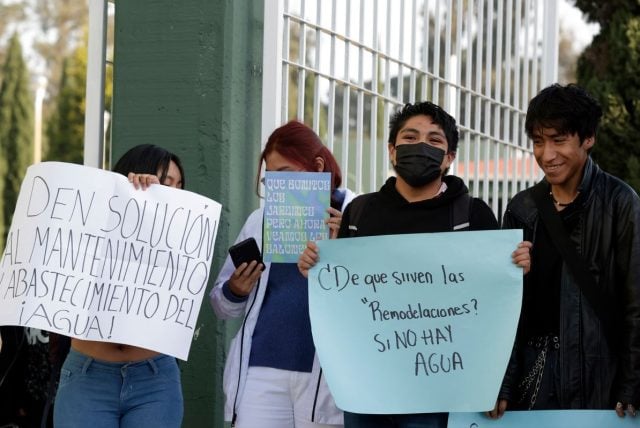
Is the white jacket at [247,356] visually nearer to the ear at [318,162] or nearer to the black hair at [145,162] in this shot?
the ear at [318,162]

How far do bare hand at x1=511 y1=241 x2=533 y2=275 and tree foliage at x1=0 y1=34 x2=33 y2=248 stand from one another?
27.8 meters

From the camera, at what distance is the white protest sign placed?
4629 mm

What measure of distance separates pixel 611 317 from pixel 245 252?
4.88 ft

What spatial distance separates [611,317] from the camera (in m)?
4.40

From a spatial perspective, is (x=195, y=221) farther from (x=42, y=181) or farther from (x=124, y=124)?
(x=124, y=124)

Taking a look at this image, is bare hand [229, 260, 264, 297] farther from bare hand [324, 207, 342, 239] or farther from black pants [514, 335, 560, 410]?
black pants [514, 335, 560, 410]

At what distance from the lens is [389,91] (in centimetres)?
717

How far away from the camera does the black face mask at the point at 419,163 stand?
4.53 metres

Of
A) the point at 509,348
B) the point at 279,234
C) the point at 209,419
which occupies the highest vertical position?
the point at 279,234

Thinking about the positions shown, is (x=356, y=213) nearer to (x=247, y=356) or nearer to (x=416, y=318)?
(x=416, y=318)

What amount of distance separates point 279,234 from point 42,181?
94cm

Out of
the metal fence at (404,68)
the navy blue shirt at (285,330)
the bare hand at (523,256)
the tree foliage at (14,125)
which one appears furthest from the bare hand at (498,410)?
the tree foliage at (14,125)

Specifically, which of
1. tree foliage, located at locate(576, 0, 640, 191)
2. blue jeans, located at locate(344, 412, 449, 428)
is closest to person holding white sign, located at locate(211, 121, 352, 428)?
blue jeans, located at locate(344, 412, 449, 428)

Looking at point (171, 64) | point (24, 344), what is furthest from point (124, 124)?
point (24, 344)
